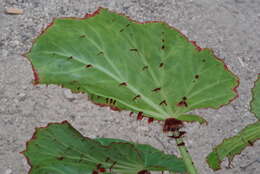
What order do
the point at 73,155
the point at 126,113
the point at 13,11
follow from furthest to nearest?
the point at 13,11 < the point at 126,113 < the point at 73,155

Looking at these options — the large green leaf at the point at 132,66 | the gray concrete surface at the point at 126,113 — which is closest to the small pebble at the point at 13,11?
the gray concrete surface at the point at 126,113

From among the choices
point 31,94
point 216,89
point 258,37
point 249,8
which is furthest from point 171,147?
point 216,89

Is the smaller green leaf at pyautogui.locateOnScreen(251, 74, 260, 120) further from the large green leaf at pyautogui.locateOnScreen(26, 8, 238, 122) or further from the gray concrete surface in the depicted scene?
the gray concrete surface

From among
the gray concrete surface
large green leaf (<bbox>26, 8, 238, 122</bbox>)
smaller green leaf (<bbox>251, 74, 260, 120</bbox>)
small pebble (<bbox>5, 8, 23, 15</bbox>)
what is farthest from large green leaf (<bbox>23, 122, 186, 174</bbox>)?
small pebble (<bbox>5, 8, 23, 15</bbox>)

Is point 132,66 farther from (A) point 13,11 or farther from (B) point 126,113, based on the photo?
(A) point 13,11

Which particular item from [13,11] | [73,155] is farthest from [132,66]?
[13,11]

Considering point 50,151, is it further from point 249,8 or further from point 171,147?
point 249,8
